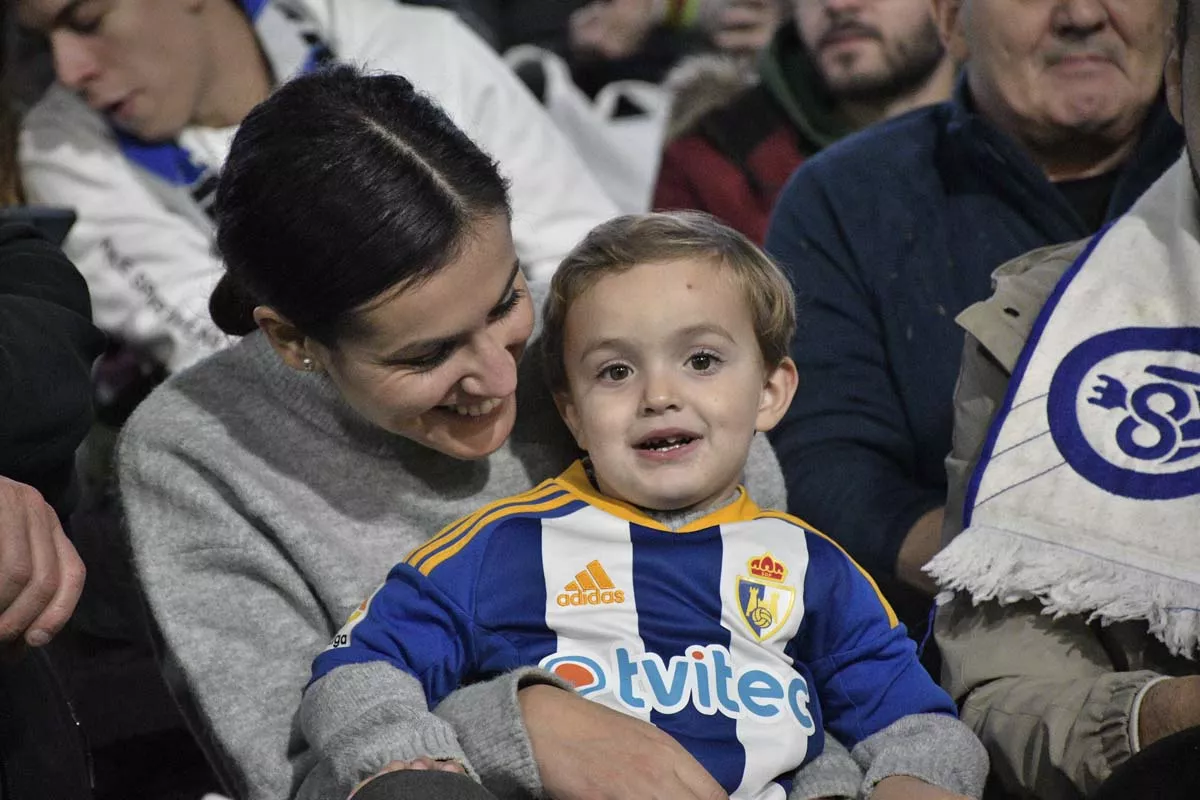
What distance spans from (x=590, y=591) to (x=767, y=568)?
172 mm

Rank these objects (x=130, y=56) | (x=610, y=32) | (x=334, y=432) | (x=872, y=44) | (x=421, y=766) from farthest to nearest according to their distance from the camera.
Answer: (x=610, y=32) → (x=872, y=44) → (x=130, y=56) → (x=334, y=432) → (x=421, y=766)

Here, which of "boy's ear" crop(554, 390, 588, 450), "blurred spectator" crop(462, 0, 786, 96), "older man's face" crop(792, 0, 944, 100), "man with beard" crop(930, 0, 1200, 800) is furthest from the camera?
"blurred spectator" crop(462, 0, 786, 96)

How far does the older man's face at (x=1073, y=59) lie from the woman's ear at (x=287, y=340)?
97cm

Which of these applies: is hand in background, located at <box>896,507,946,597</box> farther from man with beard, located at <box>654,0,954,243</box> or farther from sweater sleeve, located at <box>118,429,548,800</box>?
man with beard, located at <box>654,0,954,243</box>

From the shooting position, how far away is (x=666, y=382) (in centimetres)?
155

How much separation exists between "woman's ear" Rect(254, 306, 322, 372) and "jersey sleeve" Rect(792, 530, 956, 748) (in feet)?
1.72

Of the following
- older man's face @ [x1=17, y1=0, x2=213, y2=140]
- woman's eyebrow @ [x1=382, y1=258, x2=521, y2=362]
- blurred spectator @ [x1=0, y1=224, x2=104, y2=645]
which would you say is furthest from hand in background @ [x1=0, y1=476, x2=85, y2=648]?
older man's face @ [x1=17, y1=0, x2=213, y2=140]

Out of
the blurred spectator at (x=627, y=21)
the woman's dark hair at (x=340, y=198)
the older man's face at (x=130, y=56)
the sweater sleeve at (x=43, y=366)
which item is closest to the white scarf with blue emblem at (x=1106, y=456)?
the woman's dark hair at (x=340, y=198)

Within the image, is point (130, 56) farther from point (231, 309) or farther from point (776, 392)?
point (776, 392)

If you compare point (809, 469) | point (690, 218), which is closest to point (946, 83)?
point (809, 469)

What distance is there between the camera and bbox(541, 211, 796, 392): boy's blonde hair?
1604 millimetres

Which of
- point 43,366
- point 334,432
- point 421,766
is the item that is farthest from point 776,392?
point 43,366

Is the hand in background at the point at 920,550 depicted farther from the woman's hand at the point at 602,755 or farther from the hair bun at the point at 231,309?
the hair bun at the point at 231,309

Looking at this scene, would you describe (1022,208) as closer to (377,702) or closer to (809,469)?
(809,469)
